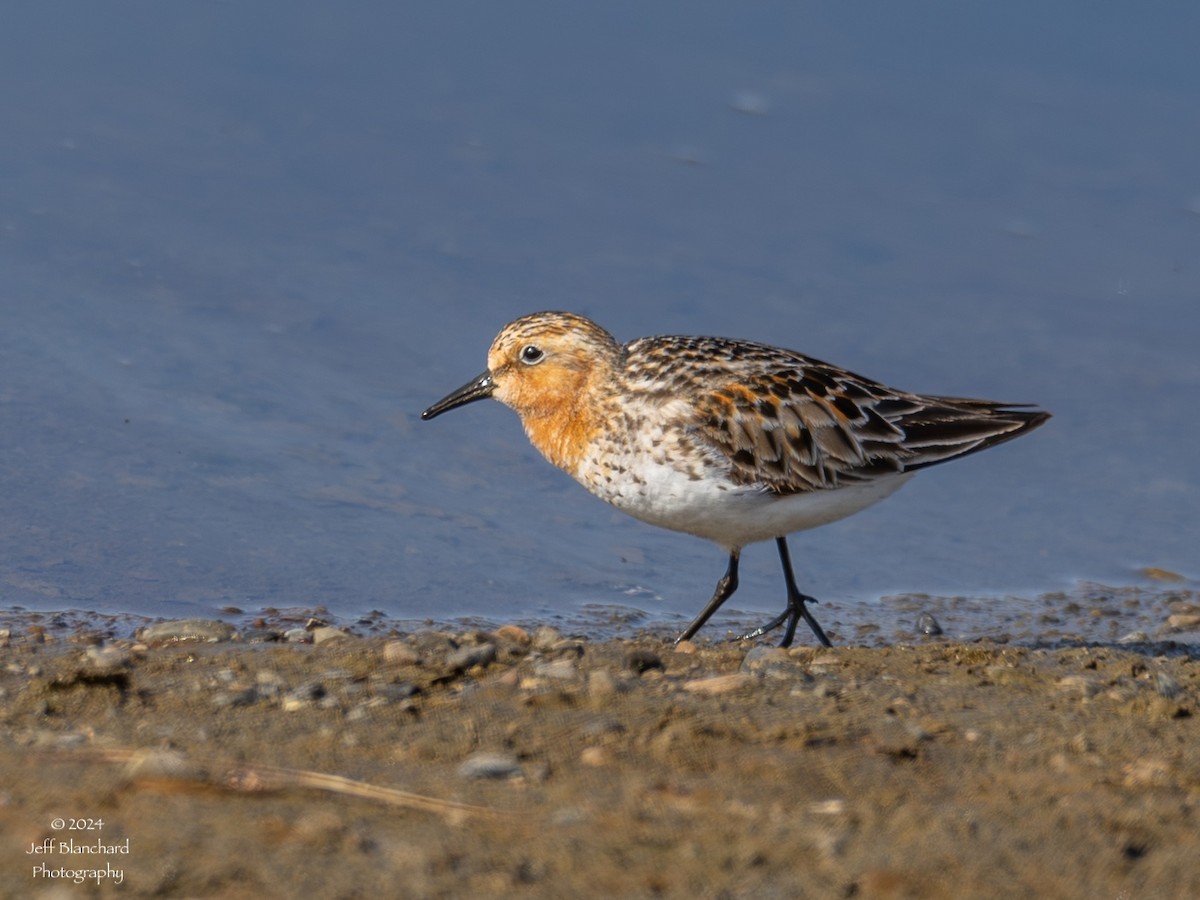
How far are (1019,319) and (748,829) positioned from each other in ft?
22.9

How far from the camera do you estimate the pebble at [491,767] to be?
192 inches

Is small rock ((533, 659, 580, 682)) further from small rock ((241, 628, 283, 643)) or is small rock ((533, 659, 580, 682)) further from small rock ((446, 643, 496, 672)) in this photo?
small rock ((241, 628, 283, 643))

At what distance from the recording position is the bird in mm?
7426

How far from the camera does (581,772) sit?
4.92 m

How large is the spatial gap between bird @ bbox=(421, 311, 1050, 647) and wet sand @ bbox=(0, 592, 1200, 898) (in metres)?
0.98

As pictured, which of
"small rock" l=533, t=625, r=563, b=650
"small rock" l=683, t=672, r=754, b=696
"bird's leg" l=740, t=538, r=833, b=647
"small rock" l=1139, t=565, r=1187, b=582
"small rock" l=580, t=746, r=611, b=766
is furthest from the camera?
"small rock" l=1139, t=565, r=1187, b=582

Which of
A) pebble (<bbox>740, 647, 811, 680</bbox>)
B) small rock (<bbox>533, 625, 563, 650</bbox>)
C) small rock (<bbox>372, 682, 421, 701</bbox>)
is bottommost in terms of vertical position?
pebble (<bbox>740, 647, 811, 680</bbox>)

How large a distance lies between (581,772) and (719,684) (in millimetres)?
961

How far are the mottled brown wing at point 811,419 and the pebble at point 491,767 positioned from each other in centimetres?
271

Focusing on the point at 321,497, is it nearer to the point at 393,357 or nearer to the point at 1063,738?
the point at 393,357

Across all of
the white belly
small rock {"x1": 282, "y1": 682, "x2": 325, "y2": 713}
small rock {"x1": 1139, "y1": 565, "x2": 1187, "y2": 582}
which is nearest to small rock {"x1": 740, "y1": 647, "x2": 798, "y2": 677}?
the white belly

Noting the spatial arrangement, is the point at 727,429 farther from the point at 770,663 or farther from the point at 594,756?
the point at 594,756

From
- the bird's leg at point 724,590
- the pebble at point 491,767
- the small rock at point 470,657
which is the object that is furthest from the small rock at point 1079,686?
the pebble at point 491,767

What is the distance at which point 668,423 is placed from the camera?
749 cm
